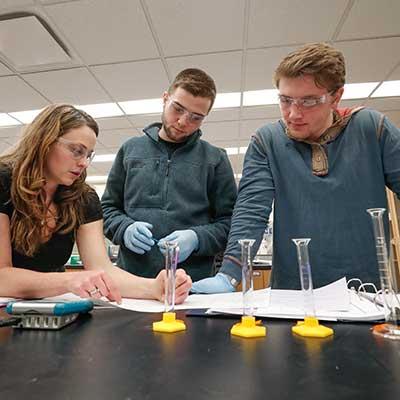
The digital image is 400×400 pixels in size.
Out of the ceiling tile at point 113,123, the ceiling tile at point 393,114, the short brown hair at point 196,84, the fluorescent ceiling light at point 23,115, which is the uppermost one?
the ceiling tile at point 393,114

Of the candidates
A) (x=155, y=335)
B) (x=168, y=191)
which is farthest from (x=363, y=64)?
(x=155, y=335)

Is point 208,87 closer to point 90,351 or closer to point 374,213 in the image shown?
point 374,213

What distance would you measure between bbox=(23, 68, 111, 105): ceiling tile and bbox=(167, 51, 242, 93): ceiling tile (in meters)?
0.78

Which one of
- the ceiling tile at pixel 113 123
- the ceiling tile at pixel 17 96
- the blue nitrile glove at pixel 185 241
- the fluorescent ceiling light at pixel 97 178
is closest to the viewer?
the blue nitrile glove at pixel 185 241

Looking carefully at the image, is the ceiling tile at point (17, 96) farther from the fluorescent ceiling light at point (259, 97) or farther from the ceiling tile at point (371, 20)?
the ceiling tile at point (371, 20)

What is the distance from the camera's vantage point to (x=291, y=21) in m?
2.23

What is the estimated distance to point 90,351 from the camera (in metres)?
0.43

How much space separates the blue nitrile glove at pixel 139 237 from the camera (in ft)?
3.92

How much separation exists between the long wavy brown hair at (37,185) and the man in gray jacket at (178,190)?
22cm

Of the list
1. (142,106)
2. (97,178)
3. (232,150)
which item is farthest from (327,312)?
(97,178)

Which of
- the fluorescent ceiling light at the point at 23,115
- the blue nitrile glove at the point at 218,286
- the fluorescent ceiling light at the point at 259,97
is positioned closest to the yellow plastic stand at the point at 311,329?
the blue nitrile glove at the point at 218,286

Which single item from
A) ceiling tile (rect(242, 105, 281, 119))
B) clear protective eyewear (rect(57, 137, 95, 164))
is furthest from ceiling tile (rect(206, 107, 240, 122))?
clear protective eyewear (rect(57, 137, 95, 164))

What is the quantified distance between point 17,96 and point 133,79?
1.23m

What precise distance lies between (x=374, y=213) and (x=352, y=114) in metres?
0.70
